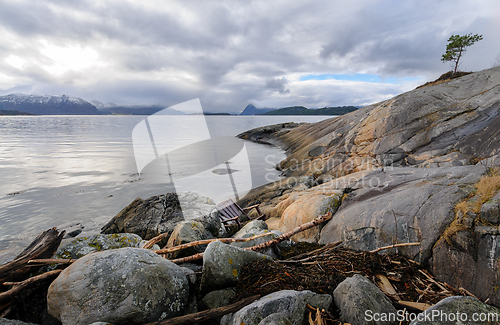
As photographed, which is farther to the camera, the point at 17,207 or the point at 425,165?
the point at 17,207

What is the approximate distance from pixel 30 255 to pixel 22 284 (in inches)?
24.0

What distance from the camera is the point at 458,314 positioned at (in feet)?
7.80

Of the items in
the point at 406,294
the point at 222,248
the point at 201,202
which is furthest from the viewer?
the point at 201,202

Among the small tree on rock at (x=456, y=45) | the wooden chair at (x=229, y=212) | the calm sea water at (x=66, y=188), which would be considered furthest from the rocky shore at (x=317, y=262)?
the small tree on rock at (x=456, y=45)

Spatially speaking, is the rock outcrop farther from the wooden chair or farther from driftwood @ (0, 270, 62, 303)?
driftwood @ (0, 270, 62, 303)

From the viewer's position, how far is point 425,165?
10.8m

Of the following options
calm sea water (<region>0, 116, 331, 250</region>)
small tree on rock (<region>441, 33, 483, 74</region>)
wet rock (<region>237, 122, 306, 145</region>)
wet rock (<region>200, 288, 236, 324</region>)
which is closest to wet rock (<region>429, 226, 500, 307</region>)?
wet rock (<region>200, 288, 236, 324</region>)

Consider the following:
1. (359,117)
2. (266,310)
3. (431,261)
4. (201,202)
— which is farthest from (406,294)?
(359,117)

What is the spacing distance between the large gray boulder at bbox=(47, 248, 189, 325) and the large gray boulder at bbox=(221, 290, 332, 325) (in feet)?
3.03

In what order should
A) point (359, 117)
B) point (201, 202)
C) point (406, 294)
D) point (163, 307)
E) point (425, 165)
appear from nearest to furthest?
point (163, 307) → point (406, 294) → point (201, 202) → point (425, 165) → point (359, 117)

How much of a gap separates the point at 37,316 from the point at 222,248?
2.78m

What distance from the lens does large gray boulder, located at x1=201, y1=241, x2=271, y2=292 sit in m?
3.52

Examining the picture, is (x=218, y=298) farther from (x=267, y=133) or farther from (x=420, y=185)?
(x=267, y=133)

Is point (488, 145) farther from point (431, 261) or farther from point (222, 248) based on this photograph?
point (222, 248)
